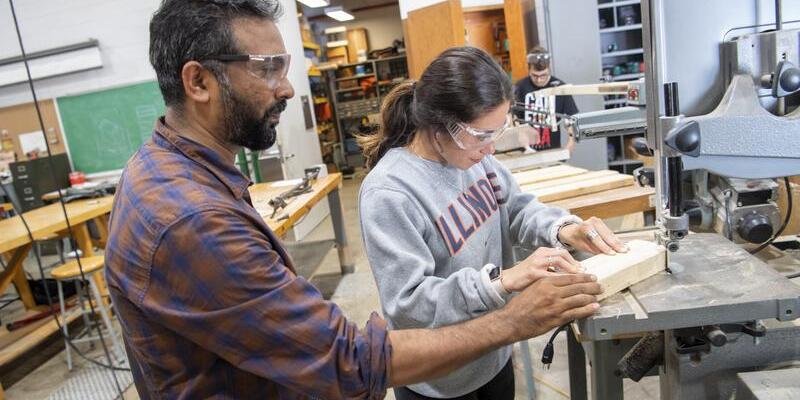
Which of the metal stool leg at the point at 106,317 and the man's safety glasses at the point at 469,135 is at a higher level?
the man's safety glasses at the point at 469,135

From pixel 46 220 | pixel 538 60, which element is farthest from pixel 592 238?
pixel 46 220

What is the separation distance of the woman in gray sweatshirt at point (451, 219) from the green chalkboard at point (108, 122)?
4.65 metres

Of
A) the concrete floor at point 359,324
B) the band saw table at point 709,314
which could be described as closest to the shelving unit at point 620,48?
the concrete floor at point 359,324

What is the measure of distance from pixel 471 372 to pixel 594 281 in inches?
Answer: 17.9

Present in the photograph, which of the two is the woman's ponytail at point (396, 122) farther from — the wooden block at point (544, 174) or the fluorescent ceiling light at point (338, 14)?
the fluorescent ceiling light at point (338, 14)

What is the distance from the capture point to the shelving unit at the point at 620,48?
5086 mm

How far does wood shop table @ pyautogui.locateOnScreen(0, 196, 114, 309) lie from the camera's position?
3117mm

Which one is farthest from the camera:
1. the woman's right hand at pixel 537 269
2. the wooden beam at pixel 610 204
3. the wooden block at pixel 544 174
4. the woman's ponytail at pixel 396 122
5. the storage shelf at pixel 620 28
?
the storage shelf at pixel 620 28

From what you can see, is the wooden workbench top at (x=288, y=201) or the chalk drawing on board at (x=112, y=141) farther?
the chalk drawing on board at (x=112, y=141)

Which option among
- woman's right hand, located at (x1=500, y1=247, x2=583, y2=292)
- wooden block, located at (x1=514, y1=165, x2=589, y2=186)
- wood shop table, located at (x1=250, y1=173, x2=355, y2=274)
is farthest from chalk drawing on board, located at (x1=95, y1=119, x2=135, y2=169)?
woman's right hand, located at (x1=500, y1=247, x2=583, y2=292)

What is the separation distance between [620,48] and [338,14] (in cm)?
600

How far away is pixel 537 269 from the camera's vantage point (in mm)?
1029

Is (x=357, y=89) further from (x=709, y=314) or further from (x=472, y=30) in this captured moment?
(x=709, y=314)

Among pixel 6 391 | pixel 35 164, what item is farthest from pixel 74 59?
pixel 6 391
